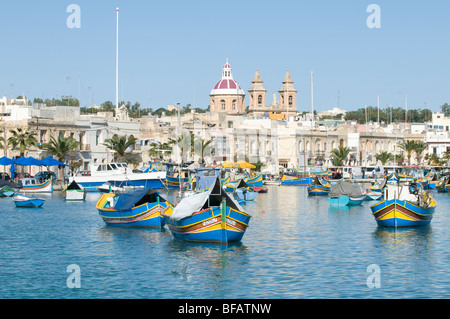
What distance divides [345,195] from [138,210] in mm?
24668

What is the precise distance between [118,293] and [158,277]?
2777 mm

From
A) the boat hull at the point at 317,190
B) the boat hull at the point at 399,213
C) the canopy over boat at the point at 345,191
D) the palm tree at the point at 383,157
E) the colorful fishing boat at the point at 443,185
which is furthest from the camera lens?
the palm tree at the point at 383,157

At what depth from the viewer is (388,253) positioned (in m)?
34.4

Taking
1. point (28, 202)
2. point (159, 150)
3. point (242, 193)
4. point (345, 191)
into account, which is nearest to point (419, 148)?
point (159, 150)

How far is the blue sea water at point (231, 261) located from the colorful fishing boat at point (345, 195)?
11.8m

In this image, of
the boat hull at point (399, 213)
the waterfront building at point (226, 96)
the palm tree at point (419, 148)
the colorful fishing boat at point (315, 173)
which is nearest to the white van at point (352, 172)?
the colorful fishing boat at point (315, 173)

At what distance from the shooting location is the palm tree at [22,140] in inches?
3356

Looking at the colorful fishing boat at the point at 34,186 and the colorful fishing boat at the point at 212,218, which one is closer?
the colorful fishing boat at the point at 212,218

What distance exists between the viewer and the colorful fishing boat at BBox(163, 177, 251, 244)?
113ft

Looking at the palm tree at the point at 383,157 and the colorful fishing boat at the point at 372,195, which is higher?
the palm tree at the point at 383,157

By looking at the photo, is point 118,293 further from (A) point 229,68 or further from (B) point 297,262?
(A) point 229,68

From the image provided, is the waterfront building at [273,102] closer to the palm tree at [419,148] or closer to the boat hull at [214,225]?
the palm tree at [419,148]

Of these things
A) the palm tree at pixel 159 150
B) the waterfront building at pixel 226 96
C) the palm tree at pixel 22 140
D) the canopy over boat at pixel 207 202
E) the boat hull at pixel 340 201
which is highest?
the waterfront building at pixel 226 96
